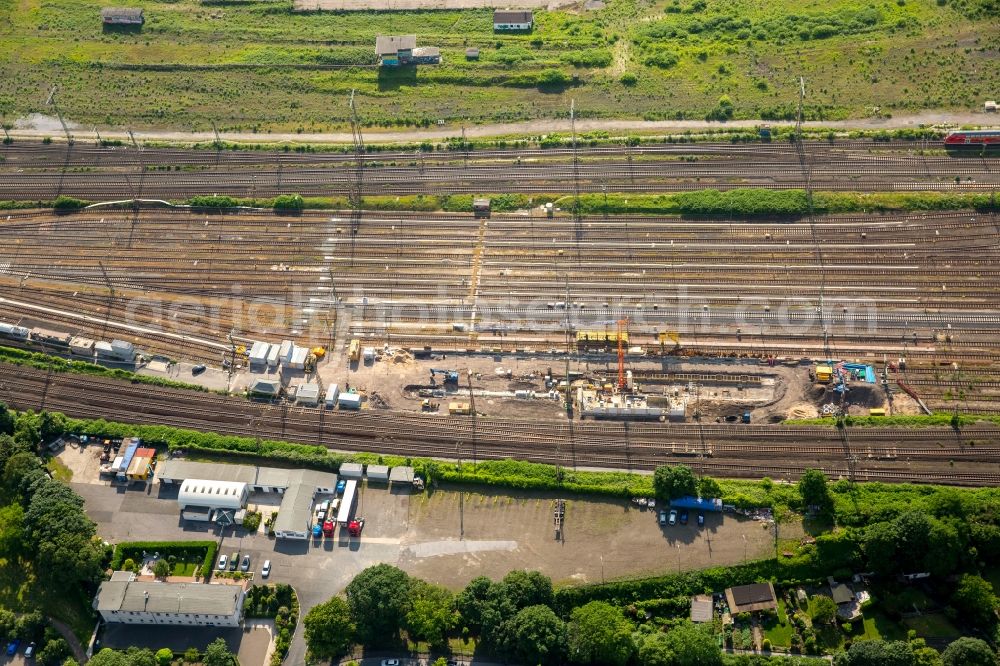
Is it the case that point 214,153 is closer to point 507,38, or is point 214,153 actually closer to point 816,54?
point 507,38

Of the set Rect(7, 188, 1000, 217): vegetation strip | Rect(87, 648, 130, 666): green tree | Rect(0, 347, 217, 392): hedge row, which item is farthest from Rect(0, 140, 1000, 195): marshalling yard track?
Rect(87, 648, 130, 666): green tree

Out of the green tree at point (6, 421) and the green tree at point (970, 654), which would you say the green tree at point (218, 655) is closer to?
the green tree at point (6, 421)

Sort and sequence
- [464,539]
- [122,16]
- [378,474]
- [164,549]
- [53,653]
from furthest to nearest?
[122,16] < [378,474] < [464,539] < [164,549] < [53,653]

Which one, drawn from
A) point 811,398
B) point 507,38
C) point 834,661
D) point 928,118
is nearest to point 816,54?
point 928,118

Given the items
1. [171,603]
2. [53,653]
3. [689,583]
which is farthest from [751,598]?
[53,653]

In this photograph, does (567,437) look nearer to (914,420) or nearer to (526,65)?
(914,420)

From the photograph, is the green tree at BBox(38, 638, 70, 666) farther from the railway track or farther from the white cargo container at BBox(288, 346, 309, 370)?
the railway track
